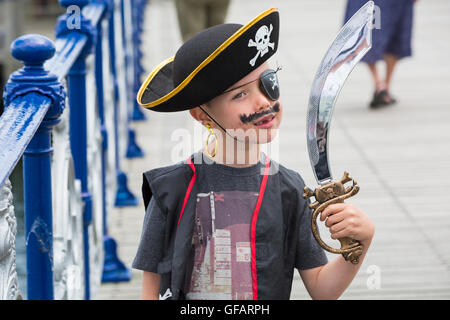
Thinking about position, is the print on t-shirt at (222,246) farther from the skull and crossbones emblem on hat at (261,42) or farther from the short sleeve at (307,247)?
the skull and crossbones emblem on hat at (261,42)

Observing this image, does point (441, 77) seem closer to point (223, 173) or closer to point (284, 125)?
point (284, 125)

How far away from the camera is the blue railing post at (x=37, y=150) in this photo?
2.47 meters

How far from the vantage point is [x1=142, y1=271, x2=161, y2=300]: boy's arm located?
7.59 feet

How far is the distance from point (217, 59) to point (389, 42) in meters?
5.59

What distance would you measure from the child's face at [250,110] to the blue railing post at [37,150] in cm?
59

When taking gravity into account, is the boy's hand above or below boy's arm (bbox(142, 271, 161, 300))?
above

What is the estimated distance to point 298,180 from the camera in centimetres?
231

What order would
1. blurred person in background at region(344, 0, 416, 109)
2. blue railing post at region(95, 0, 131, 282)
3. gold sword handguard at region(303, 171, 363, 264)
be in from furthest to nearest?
blurred person in background at region(344, 0, 416, 109), blue railing post at region(95, 0, 131, 282), gold sword handguard at region(303, 171, 363, 264)

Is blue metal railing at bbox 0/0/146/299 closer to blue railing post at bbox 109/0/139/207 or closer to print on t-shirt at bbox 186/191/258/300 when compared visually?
blue railing post at bbox 109/0/139/207

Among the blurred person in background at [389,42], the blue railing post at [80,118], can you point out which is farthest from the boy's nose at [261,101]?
the blurred person in background at [389,42]

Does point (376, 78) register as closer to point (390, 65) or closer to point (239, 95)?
point (390, 65)

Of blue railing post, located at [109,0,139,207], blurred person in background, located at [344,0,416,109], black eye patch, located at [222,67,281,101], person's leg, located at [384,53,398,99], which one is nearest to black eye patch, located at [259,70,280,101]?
black eye patch, located at [222,67,281,101]

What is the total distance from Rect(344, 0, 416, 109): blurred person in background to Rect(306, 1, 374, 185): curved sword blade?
5424 mm
